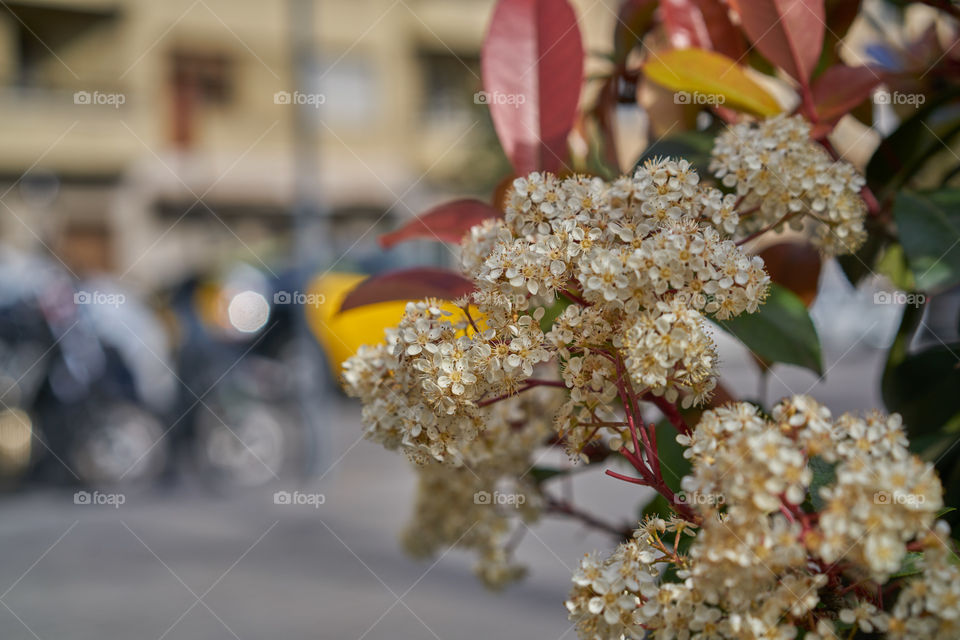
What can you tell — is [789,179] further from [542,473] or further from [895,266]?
[542,473]

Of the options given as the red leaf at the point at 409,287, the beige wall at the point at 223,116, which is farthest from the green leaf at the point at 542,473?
the beige wall at the point at 223,116

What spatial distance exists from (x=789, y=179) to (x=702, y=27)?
1.09 feet

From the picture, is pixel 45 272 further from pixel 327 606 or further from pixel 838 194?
pixel 838 194

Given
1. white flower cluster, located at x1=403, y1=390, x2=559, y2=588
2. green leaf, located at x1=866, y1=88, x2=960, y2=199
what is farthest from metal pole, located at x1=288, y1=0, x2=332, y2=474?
green leaf, located at x1=866, y1=88, x2=960, y2=199

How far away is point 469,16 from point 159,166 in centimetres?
608

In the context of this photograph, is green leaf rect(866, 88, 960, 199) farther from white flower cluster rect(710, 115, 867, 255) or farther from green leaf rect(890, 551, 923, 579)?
green leaf rect(890, 551, 923, 579)

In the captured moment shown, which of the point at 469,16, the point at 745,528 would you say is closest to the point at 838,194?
the point at 745,528

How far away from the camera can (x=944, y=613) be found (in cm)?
53

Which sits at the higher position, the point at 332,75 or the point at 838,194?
the point at 332,75

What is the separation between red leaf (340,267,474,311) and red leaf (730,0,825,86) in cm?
40

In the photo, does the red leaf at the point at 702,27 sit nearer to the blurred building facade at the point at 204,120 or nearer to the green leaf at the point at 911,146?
the green leaf at the point at 911,146

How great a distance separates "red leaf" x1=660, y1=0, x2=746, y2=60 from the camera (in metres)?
1.00

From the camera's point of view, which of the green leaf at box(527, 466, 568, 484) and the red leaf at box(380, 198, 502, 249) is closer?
the red leaf at box(380, 198, 502, 249)

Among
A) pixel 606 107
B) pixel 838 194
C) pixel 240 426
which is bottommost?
pixel 240 426
